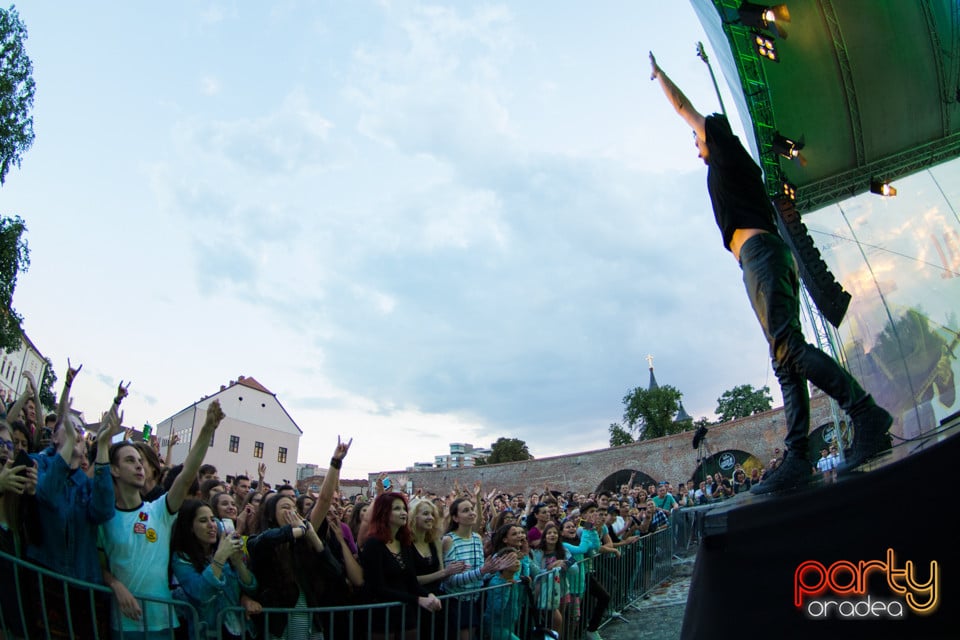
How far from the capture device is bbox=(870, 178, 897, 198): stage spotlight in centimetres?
998

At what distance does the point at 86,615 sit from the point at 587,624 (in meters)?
5.00

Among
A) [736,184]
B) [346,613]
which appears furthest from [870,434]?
[346,613]

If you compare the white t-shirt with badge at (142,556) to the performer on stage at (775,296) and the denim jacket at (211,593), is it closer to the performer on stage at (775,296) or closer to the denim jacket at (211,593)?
the denim jacket at (211,593)

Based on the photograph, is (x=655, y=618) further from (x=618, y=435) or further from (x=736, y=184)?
(x=618, y=435)

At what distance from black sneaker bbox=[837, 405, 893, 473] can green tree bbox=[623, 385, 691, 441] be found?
5962cm

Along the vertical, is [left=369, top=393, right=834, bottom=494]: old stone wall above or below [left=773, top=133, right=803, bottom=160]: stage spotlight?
below

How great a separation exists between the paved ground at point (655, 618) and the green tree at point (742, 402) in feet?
210

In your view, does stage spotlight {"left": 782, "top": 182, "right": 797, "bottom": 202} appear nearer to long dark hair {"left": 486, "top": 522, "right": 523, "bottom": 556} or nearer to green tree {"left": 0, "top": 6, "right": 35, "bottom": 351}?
long dark hair {"left": 486, "top": 522, "right": 523, "bottom": 556}

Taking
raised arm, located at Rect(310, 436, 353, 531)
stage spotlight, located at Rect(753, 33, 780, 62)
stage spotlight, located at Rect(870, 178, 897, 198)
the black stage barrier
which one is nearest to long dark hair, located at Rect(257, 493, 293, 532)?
raised arm, located at Rect(310, 436, 353, 531)

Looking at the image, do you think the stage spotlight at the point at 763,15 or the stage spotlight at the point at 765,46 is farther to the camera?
the stage spotlight at the point at 765,46

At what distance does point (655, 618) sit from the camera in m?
6.61

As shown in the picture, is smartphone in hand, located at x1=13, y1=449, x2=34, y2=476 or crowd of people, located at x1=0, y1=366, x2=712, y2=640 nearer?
crowd of people, located at x1=0, y1=366, x2=712, y2=640

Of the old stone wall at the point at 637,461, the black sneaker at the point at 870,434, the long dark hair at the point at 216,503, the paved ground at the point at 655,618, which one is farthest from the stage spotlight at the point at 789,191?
the old stone wall at the point at 637,461

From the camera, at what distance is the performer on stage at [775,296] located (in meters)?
2.85
